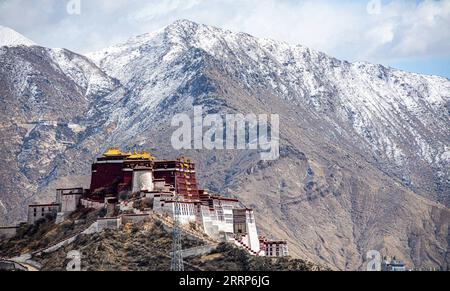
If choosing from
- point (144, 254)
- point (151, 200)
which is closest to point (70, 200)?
point (151, 200)

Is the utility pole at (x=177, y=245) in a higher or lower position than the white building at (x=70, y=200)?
lower

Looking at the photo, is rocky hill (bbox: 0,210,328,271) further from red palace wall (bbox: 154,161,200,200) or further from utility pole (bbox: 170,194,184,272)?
red palace wall (bbox: 154,161,200,200)

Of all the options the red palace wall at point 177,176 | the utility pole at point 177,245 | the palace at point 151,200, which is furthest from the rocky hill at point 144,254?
the red palace wall at point 177,176

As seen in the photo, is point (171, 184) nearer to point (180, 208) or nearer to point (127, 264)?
point (180, 208)

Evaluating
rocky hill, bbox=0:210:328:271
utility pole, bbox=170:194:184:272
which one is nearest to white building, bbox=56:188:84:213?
rocky hill, bbox=0:210:328:271

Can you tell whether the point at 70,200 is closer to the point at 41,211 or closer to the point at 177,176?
the point at 41,211

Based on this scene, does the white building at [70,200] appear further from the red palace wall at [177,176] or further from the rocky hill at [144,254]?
the red palace wall at [177,176]
